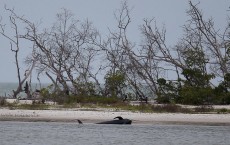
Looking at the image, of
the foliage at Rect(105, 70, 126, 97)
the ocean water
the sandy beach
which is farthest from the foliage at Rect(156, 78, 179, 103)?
the ocean water

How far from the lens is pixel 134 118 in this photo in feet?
98.0

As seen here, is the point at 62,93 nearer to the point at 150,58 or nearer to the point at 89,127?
the point at 150,58

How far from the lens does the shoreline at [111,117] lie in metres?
29.3

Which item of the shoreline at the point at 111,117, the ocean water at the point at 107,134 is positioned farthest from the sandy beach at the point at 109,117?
the ocean water at the point at 107,134

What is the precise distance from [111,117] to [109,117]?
13 centimetres

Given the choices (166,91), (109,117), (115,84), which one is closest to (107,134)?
(109,117)

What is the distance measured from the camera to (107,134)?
86.5 ft

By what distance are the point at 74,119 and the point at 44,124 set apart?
4.78ft

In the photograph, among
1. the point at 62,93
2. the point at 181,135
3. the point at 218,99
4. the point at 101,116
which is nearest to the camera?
A: the point at 181,135

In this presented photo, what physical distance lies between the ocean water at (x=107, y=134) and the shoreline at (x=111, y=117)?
468mm

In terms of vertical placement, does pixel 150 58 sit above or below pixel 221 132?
above

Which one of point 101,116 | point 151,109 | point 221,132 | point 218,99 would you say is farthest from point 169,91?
point 221,132

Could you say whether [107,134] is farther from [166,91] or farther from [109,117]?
[166,91]

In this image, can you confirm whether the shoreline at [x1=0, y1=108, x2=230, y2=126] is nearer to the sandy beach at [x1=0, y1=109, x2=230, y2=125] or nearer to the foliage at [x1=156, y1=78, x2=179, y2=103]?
the sandy beach at [x1=0, y1=109, x2=230, y2=125]
